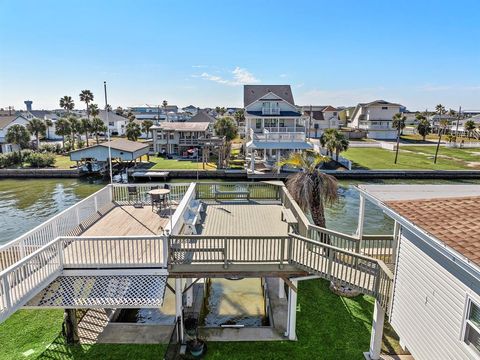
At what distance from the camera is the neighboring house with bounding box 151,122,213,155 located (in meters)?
44.2

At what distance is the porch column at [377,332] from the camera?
784 centimetres

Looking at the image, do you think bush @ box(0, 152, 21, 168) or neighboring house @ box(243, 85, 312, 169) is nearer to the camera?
neighboring house @ box(243, 85, 312, 169)

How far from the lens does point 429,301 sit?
6.02 meters

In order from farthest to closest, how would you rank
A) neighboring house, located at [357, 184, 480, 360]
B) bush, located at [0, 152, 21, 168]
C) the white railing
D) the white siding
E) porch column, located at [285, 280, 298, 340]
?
bush, located at [0, 152, 21, 168] < porch column, located at [285, 280, 298, 340] < the white railing < the white siding < neighboring house, located at [357, 184, 480, 360]

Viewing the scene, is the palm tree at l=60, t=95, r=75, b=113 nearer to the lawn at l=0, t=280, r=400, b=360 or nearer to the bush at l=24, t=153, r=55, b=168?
the bush at l=24, t=153, r=55, b=168

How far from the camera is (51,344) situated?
28.0ft

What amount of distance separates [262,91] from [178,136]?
42.0 feet

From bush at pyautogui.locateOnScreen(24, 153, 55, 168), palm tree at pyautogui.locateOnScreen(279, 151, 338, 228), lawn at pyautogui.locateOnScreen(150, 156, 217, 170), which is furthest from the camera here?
bush at pyautogui.locateOnScreen(24, 153, 55, 168)

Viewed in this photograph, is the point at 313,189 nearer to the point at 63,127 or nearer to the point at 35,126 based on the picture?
the point at 35,126

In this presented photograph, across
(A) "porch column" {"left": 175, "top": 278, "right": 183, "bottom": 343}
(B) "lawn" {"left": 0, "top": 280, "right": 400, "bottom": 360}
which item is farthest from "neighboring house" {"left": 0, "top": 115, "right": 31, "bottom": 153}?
(A) "porch column" {"left": 175, "top": 278, "right": 183, "bottom": 343}

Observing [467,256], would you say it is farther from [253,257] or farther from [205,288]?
[205,288]

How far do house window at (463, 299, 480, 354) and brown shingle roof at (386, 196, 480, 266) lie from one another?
0.74m

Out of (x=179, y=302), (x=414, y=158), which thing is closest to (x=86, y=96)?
(x=414, y=158)

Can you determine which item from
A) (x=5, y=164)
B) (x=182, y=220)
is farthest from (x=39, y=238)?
A: (x=5, y=164)
